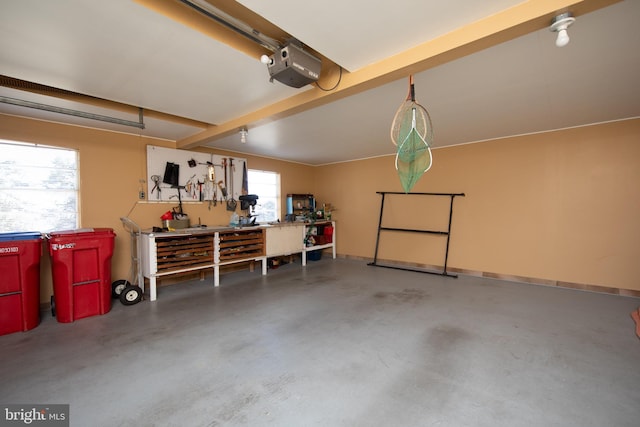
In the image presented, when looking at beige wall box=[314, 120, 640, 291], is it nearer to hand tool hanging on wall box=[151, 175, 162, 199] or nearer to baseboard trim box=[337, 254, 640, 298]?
baseboard trim box=[337, 254, 640, 298]

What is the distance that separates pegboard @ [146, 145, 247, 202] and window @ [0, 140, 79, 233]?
96 centimetres

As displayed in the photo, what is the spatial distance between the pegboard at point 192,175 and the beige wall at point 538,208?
328 centimetres

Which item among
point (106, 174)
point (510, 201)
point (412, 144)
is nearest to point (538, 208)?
point (510, 201)

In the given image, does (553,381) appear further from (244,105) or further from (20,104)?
(20,104)

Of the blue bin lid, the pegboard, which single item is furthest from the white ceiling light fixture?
the pegboard

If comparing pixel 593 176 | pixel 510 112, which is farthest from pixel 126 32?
pixel 593 176

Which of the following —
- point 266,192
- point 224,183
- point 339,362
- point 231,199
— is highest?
point 224,183

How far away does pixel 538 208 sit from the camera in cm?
440

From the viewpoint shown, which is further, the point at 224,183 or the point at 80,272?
the point at 224,183

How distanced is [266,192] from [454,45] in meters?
4.96

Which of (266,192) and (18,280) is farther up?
(266,192)

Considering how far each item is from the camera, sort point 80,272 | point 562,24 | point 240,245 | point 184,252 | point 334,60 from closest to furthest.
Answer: point 562,24
point 334,60
point 80,272
point 184,252
point 240,245

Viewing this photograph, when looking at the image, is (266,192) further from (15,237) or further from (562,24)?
(562,24)

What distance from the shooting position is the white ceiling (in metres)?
1.61
